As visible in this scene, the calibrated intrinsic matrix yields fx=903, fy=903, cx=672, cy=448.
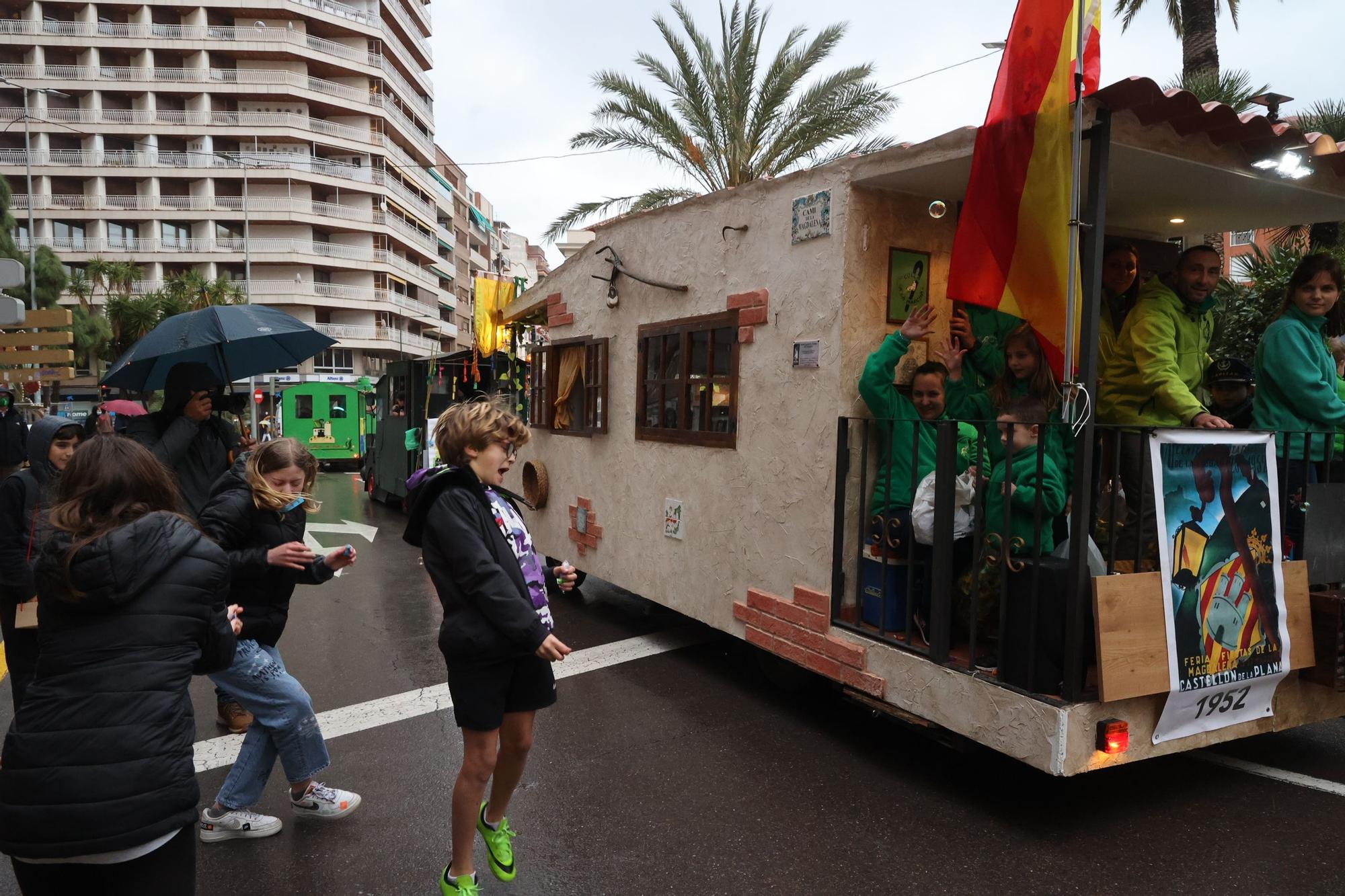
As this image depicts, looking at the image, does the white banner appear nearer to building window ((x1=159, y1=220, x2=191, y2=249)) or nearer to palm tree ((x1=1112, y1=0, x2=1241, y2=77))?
palm tree ((x1=1112, y1=0, x2=1241, y2=77))

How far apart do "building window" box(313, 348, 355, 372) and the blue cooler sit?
52.0 metres

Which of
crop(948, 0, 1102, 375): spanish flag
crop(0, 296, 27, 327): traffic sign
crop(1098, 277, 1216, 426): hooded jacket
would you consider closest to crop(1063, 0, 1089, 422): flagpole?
crop(948, 0, 1102, 375): spanish flag

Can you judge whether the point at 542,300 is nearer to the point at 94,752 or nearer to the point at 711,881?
the point at 711,881

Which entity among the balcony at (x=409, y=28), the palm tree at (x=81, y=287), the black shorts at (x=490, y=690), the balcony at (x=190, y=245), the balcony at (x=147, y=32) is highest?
the balcony at (x=409, y=28)

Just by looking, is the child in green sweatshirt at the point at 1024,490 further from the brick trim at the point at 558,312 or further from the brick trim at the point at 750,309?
the brick trim at the point at 558,312

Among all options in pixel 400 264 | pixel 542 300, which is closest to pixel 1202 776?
pixel 542 300

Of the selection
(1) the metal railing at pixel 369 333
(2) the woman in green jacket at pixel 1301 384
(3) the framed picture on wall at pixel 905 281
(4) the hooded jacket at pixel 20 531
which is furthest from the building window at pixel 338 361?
(2) the woman in green jacket at pixel 1301 384

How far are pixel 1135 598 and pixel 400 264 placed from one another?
2195 inches

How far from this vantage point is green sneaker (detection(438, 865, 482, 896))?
302cm

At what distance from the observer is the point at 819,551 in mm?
4781

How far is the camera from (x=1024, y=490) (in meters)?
3.72

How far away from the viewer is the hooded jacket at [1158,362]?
417 centimetres

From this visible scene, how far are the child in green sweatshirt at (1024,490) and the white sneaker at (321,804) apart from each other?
116 inches

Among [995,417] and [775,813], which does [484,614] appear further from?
[995,417]
